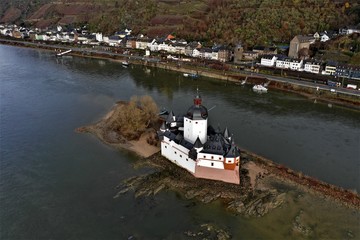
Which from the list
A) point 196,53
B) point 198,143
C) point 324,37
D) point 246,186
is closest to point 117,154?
point 198,143

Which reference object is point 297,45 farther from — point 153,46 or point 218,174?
point 218,174

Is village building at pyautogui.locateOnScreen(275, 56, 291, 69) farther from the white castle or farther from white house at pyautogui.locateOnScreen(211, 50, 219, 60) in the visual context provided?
the white castle

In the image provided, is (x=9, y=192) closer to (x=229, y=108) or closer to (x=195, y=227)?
(x=195, y=227)

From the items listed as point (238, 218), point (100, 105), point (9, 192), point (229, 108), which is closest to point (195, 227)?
point (238, 218)

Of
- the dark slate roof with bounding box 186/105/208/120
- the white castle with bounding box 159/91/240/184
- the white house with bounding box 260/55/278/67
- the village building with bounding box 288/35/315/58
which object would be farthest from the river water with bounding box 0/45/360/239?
the village building with bounding box 288/35/315/58

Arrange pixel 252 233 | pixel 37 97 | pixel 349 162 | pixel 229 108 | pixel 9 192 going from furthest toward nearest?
pixel 37 97, pixel 229 108, pixel 349 162, pixel 9 192, pixel 252 233

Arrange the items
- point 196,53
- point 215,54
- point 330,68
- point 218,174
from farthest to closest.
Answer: point 196,53, point 215,54, point 330,68, point 218,174
